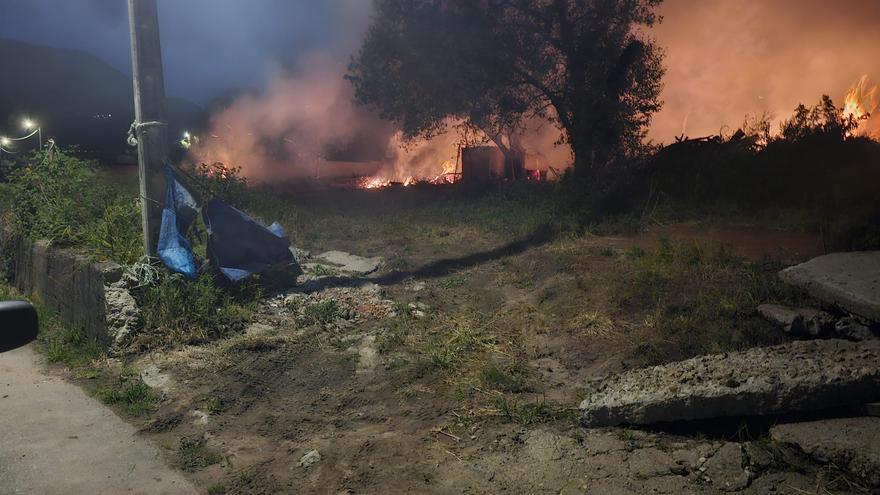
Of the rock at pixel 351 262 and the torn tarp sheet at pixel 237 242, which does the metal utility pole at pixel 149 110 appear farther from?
the rock at pixel 351 262

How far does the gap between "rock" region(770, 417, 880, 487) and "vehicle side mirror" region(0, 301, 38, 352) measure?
3.53 metres

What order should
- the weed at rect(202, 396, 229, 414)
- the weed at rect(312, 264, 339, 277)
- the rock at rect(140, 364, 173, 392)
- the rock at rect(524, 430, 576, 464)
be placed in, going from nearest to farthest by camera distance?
1. the rock at rect(524, 430, 576, 464)
2. the weed at rect(202, 396, 229, 414)
3. the rock at rect(140, 364, 173, 392)
4. the weed at rect(312, 264, 339, 277)

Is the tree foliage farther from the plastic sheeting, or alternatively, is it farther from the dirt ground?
the plastic sheeting

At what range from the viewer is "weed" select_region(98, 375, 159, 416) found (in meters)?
4.40

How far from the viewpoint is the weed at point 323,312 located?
5.95 meters

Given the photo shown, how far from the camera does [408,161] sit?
25.0 meters

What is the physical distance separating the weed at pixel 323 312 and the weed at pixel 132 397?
1740 millimetres

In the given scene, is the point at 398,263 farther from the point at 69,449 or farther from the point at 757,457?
the point at 757,457

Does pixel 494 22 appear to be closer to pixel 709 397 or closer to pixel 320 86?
pixel 709 397

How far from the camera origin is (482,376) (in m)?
4.50

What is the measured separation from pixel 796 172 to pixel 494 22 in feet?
25.4

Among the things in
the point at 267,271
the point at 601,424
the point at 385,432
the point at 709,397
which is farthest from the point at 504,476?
the point at 267,271

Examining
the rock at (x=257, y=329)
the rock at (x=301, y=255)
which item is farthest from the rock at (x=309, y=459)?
the rock at (x=301, y=255)

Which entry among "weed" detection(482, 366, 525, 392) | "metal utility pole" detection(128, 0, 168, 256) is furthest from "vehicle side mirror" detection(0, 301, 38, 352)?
"metal utility pole" detection(128, 0, 168, 256)
